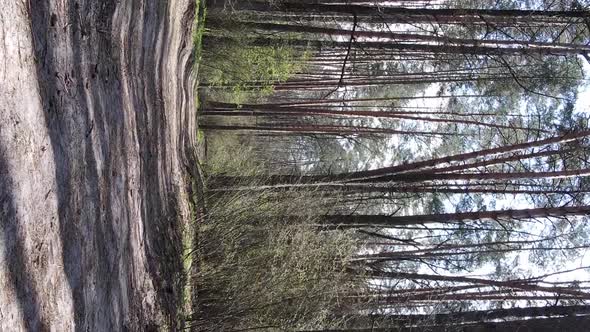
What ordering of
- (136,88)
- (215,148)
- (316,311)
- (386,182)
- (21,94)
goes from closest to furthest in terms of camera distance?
(21,94), (136,88), (316,311), (386,182), (215,148)

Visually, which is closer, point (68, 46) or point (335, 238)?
point (68, 46)

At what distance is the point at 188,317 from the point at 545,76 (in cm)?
721

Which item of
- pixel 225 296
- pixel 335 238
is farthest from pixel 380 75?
pixel 225 296

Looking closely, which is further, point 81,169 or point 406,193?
point 406,193

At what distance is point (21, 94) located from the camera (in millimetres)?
2840

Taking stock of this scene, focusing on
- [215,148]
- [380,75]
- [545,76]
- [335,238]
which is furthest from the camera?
[380,75]

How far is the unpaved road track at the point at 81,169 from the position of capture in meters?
2.77

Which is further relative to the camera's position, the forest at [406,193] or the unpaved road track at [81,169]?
the forest at [406,193]

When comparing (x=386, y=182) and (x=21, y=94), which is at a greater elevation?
(x=21, y=94)

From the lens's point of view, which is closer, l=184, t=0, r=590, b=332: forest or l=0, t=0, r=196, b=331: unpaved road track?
l=0, t=0, r=196, b=331: unpaved road track

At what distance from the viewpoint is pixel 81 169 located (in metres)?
3.63

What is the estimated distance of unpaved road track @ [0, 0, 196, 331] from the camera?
2771 mm

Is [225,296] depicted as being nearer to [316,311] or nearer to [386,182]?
[316,311]

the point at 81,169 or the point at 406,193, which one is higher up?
the point at 81,169
